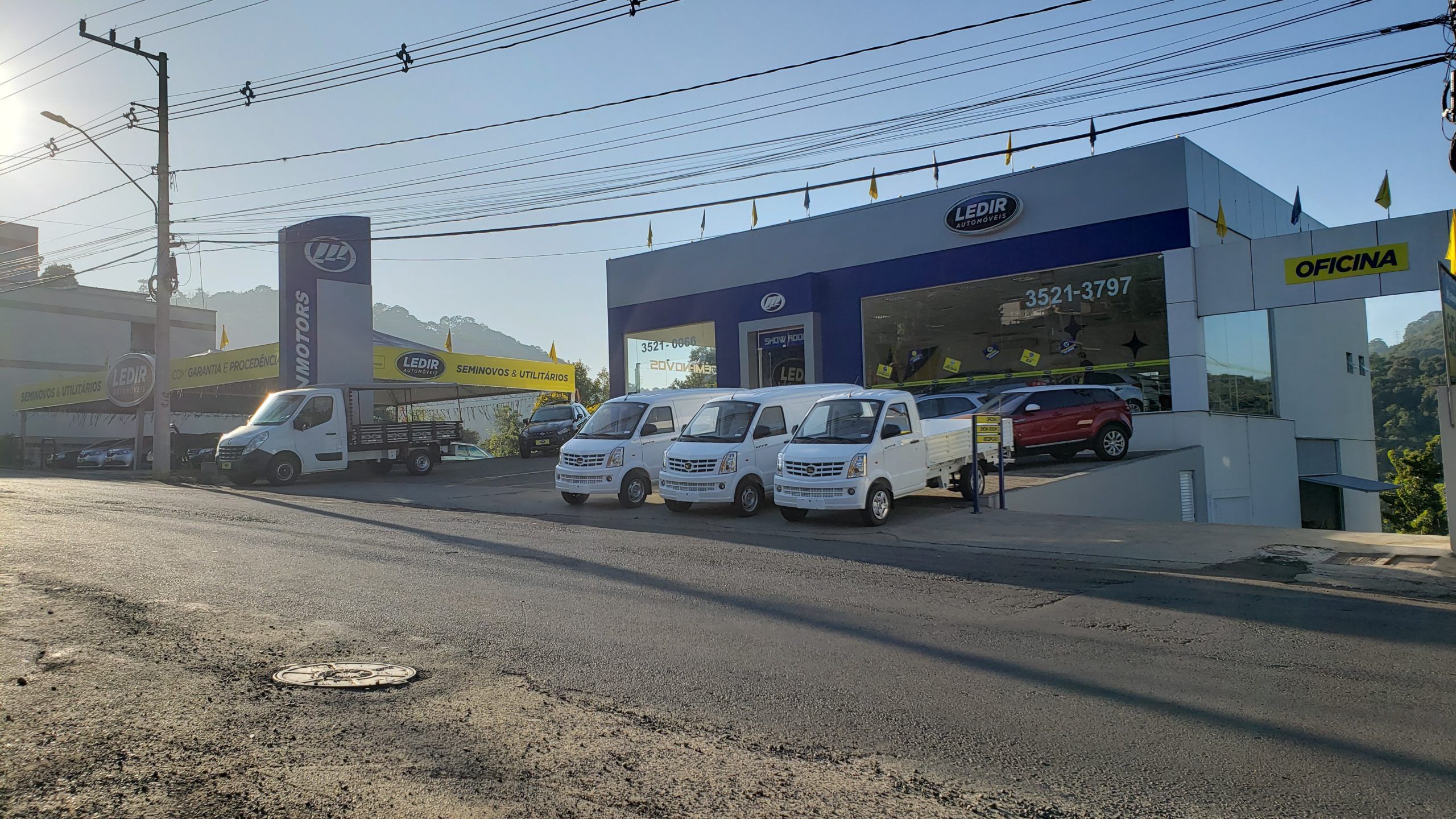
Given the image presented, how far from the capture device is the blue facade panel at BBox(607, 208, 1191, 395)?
75.0ft

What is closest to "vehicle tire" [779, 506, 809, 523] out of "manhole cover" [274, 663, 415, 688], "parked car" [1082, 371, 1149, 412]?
"manhole cover" [274, 663, 415, 688]

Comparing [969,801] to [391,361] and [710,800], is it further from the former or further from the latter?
[391,361]

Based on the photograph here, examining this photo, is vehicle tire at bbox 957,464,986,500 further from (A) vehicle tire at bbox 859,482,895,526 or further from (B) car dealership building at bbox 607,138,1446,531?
(A) vehicle tire at bbox 859,482,895,526

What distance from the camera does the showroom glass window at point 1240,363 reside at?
879 inches

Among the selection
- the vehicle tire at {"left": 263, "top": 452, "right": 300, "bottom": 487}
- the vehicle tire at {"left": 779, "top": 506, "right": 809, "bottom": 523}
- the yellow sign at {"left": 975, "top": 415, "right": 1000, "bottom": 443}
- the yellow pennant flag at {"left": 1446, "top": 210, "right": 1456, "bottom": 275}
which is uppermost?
the yellow pennant flag at {"left": 1446, "top": 210, "right": 1456, "bottom": 275}

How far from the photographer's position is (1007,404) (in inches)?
762

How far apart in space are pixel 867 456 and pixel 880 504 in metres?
0.78

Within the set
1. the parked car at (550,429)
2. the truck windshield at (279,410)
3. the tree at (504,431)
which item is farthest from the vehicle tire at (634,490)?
the tree at (504,431)

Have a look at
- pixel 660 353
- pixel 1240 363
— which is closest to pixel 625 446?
pixel 1240 363

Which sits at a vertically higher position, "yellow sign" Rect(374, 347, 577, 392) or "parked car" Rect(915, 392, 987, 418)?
"yellow sign" Rect(374, 347, 577, 392)

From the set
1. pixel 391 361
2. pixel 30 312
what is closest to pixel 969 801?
pixel 391 361

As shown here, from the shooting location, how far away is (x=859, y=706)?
4797 mm

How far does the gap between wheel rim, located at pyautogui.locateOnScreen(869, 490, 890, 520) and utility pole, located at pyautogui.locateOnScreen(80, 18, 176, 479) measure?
20860 millimetres

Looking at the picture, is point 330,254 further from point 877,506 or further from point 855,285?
point 877,506
